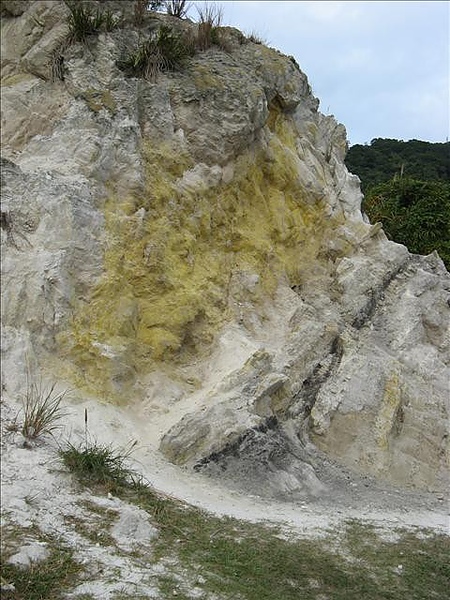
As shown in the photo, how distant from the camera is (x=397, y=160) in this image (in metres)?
38.5

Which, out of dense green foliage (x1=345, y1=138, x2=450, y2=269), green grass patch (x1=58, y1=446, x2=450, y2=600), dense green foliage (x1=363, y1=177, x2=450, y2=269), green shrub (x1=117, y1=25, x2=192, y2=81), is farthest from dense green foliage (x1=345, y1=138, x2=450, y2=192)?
green grass patch (x1=58, y1=446, x2=450, y2=600)

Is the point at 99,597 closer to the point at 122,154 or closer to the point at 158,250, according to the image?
the point at 158,250

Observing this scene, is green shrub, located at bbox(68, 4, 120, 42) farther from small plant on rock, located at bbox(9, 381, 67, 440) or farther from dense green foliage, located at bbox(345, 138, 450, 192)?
dense green foliage, located at bbox(345, 138, 450, 192)

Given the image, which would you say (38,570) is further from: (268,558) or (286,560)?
(286,560)

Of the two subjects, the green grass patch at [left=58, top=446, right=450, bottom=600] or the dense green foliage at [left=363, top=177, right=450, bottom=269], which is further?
the dense green foliage at [left=363, top=177, right=450, bottom=269]

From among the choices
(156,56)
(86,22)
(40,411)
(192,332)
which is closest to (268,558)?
(40,411)

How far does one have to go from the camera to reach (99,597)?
439cm

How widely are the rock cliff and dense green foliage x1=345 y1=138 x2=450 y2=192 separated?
71.6 feet

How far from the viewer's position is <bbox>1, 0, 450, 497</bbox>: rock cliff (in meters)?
7.50

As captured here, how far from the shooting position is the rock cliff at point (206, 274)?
750 centimetres

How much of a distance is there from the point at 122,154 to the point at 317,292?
401 centimetres

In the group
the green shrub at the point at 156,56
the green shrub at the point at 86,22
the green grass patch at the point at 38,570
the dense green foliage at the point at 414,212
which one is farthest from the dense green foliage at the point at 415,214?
the green grass patch at the point at 38,570

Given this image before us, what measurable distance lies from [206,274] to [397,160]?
32118mm

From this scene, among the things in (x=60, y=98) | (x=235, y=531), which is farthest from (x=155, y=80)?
(x=235, y=531)
